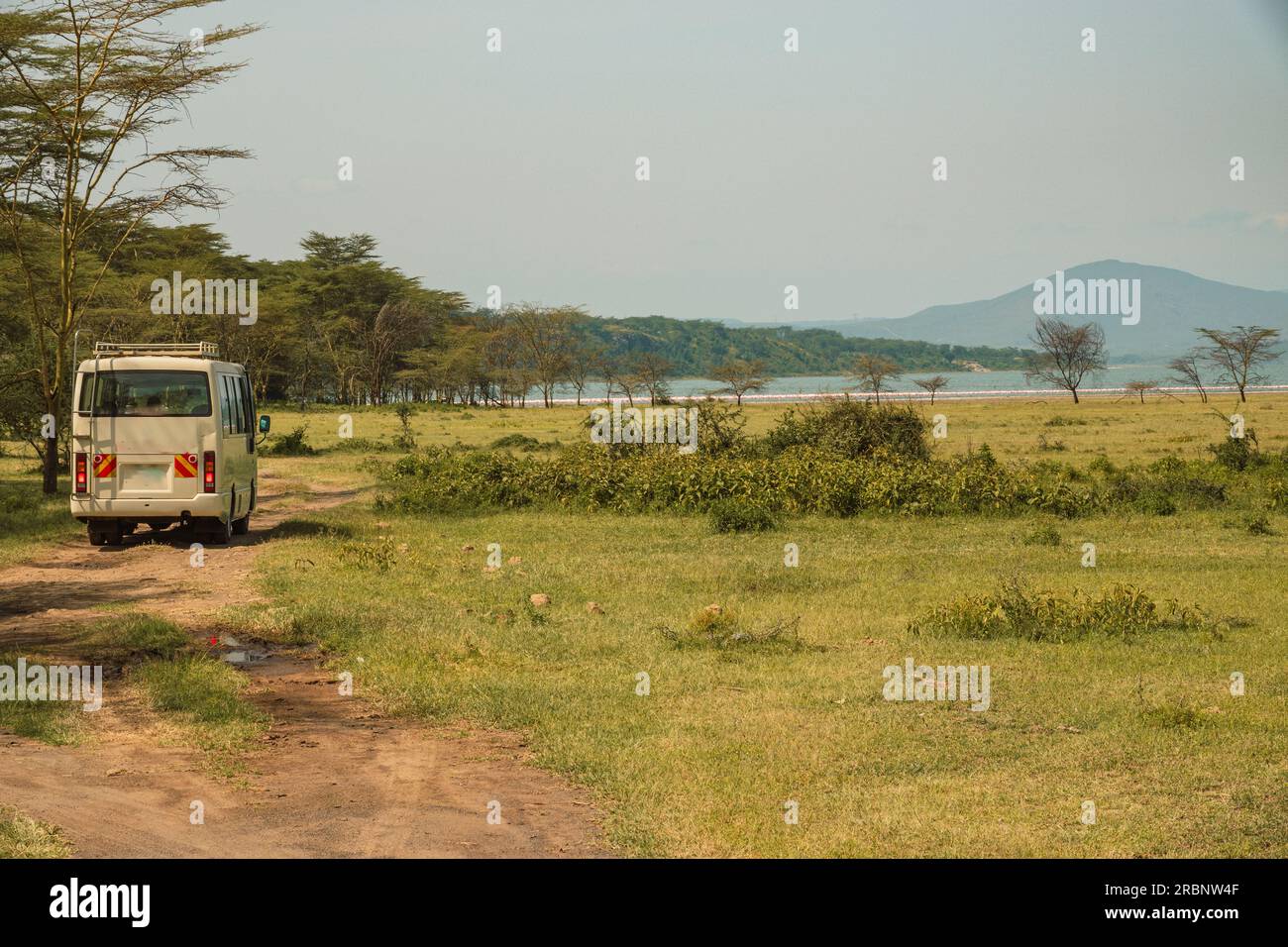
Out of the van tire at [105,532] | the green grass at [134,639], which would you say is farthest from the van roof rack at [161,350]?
the green grass at [134,639]

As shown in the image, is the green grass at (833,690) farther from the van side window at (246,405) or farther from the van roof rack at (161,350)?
the van roof rack at (161,350)

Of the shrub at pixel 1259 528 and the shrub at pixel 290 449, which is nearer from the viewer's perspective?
the shrub at pixel 1259 528

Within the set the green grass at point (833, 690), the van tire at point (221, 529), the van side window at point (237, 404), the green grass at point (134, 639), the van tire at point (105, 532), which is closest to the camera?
the green grass at point (833, 690)

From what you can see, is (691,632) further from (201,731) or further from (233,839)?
(233,839)

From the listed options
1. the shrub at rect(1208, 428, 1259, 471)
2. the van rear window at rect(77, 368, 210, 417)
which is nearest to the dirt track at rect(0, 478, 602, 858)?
the van rear window at rect(77, 368, 210, 417)

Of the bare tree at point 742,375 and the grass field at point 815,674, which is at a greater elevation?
the bare tree at point 742,375

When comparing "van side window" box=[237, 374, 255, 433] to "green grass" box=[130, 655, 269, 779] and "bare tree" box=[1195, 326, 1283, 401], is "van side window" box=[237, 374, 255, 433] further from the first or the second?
"bare tree" box=[1195, 326, 1283, 401]

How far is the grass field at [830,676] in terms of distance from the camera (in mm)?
6281

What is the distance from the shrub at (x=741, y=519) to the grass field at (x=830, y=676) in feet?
0.82

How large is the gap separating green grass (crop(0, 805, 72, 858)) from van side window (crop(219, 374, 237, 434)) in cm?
985

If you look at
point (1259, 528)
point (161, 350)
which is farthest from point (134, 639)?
point (1259, 528)

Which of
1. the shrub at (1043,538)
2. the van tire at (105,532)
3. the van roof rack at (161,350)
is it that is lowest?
the shrub at (1043,538)

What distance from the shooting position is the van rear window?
1480cm
